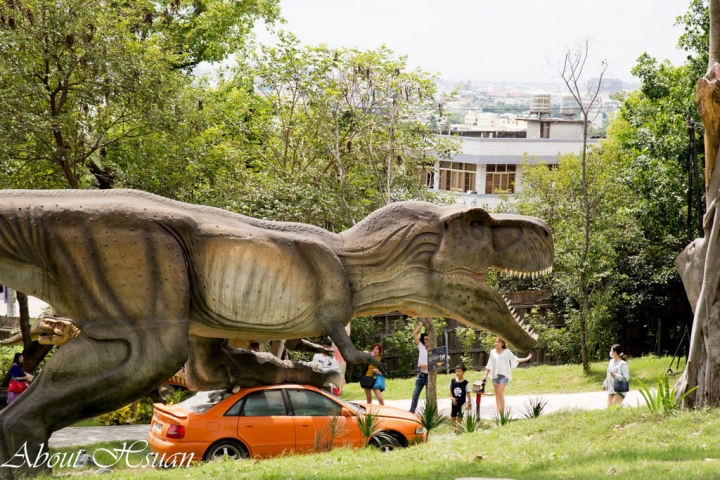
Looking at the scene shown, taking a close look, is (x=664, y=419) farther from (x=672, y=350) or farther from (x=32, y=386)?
(x=672, y=350)

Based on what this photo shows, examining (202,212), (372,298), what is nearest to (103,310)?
(202,212)

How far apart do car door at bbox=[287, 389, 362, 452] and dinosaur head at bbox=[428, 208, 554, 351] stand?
10.3 ft

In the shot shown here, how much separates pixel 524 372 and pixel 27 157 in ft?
38.5

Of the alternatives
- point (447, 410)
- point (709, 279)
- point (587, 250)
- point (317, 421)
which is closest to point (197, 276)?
point (317, 421)

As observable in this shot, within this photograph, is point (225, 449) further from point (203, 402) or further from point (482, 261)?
point (482, 261)

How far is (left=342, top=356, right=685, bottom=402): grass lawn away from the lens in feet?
59.6

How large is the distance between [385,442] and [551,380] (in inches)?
411

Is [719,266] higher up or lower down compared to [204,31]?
lower down

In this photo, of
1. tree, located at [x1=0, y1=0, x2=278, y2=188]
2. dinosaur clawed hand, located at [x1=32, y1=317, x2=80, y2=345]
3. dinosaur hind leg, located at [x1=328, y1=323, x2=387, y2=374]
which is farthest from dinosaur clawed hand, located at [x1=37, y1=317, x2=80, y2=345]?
dinosaur hind leg, located at [x1=328, y1=323, x2=387, y2=374]

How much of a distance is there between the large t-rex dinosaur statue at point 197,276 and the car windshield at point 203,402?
2.62 meters

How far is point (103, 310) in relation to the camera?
20.2ft

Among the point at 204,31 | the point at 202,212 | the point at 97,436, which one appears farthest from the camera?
the point at 204,31

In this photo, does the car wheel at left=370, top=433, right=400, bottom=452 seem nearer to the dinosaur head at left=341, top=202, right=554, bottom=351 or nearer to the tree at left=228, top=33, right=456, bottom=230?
the dinosaur head at left=341, top=202, right=554, bottom=351

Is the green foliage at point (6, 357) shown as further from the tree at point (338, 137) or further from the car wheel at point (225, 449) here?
the car wheel at point (225, 449)
